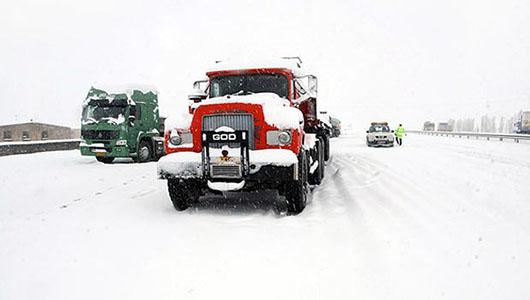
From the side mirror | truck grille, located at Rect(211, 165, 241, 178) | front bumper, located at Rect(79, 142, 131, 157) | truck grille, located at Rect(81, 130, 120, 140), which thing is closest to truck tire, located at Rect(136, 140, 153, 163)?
front bumper, located at Rect(79, 142, 131, 157)

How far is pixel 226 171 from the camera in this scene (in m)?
5.62

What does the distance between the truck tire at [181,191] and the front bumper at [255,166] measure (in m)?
0.23

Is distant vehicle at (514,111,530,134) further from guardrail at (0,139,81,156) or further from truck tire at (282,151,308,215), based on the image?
guardrail at (0,139,81,156)

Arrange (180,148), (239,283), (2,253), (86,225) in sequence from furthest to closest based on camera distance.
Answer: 1. (180,148)
2. (86,225)
3. (2,253)
4. (239,283)

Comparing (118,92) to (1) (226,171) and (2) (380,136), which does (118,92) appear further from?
(2) (380,136)

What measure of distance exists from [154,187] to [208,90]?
293 cm

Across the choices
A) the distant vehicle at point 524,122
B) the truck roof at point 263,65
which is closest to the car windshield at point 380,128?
the truck roof at point 263,65

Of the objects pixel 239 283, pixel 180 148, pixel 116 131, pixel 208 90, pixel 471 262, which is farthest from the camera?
pixel 116 131

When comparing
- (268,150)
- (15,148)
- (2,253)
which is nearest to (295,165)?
(268,150)

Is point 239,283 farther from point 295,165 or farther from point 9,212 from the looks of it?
point 9,212

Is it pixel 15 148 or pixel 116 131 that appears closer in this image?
pixel 116 131

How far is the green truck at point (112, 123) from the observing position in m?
14.4

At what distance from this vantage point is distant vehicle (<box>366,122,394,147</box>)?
24.1 metres

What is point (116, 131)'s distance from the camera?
14367 millimetres
